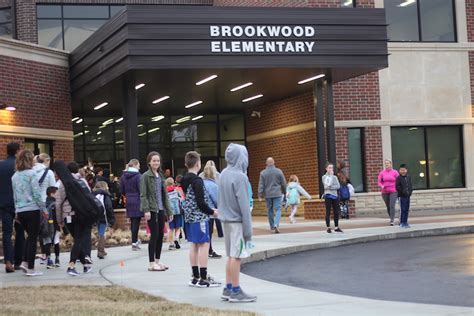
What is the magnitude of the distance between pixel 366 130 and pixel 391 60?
2689mm

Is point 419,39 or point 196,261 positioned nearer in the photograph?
point 196,261

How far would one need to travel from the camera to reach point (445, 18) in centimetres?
2684

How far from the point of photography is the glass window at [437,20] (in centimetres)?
2661

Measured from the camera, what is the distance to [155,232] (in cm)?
1091

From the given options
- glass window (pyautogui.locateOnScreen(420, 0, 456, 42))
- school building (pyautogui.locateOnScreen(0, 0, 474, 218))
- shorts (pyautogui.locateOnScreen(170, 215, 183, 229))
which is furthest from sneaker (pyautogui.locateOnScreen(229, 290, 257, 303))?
glass window (pyautogui.locateOnScreen(420, 0, 456, 42))

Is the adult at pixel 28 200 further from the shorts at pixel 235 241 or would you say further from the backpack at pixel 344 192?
the backpack at pixel 344 192

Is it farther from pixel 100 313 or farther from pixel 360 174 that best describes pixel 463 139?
pixel 100 313

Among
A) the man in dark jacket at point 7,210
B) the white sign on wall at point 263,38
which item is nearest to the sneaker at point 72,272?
the man in dark jacket at point 7,210

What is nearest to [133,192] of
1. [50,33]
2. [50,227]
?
[50,227]

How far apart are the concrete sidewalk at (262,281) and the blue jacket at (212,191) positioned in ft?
3.40

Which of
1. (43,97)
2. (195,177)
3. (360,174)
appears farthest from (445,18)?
(195,177)

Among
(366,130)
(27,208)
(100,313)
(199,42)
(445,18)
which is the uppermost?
(445,18)

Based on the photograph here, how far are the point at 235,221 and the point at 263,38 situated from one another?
40.0 ft

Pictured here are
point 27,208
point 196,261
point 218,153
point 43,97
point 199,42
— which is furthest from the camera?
point 218,153
